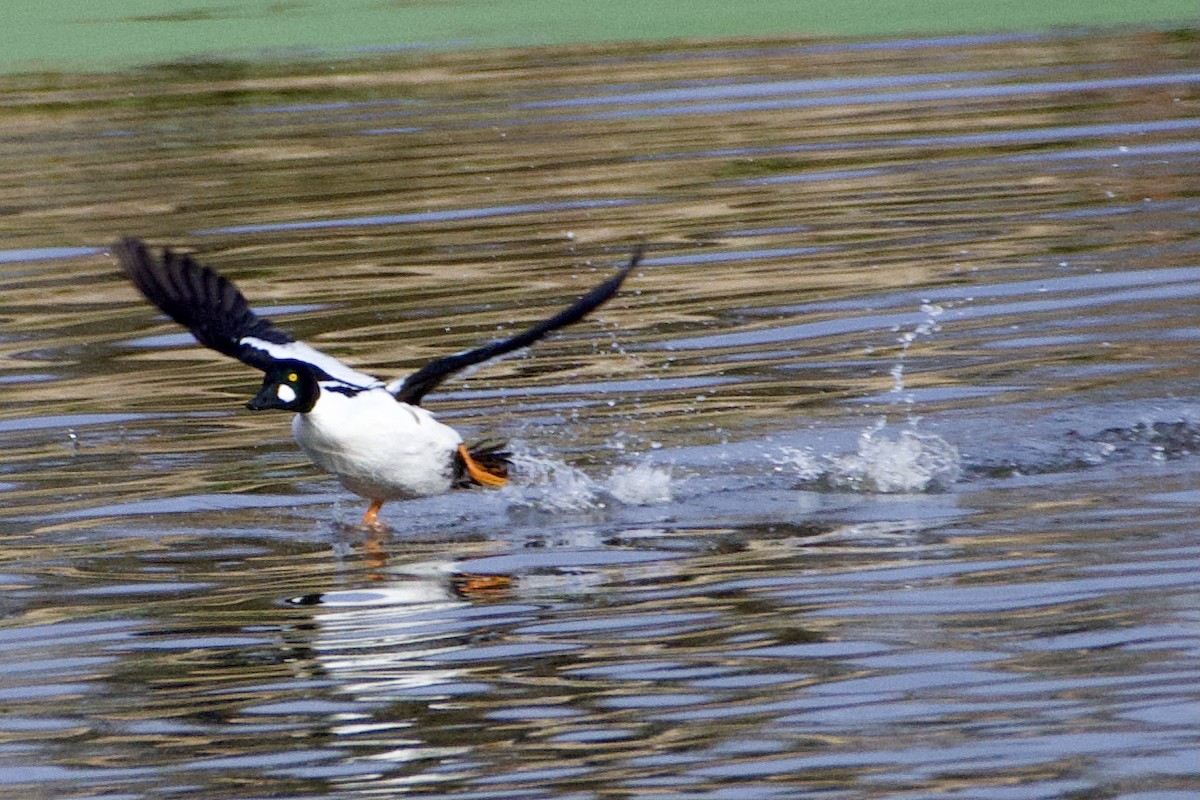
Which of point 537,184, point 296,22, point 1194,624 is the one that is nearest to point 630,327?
point 537,184

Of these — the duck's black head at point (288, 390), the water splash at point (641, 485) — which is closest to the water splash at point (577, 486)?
the water splash at point (641, 485)

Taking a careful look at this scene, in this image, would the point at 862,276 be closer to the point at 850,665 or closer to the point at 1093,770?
the point at 850,665

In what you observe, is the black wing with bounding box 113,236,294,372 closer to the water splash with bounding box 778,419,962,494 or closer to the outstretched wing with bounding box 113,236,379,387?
the outstretched wing with bounding box 113,236,379,387

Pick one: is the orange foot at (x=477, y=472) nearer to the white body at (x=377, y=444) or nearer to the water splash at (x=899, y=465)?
the white body at (x=377, y=444)

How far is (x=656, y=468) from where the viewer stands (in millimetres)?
7891

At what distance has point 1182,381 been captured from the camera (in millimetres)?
8352

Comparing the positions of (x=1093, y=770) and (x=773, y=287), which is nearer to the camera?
(x=1093, y=770)

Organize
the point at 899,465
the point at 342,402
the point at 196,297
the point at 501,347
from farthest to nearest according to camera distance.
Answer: the point at 196,297 < the point at 342,402 < the point at 899,465 < the point at 501,347

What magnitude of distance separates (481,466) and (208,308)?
1.20m

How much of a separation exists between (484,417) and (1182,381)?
2779 millimetres

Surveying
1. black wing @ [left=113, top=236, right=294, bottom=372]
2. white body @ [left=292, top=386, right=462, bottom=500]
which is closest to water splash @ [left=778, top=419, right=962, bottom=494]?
white body @ [left=292, top=386, right=462, bottom=500]

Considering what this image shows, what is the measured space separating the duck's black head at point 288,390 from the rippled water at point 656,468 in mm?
414

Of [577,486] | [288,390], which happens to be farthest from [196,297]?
[577,486]

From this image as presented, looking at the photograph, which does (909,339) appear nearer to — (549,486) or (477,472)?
(549,486)
